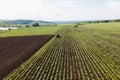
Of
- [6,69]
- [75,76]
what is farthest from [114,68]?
[6,69]

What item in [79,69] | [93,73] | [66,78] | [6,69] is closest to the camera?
[66,78]

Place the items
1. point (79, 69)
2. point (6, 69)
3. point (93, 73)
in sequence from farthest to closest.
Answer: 1. point (6, 69)
2. point (79, 69)
3. point (93, 73)

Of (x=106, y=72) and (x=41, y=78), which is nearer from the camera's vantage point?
(x=41, y=78)

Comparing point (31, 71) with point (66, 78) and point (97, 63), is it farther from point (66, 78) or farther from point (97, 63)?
point (97, 63)

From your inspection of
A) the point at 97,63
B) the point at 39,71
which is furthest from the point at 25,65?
the point at 97,63

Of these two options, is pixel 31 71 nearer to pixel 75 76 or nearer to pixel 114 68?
pixel 75 76

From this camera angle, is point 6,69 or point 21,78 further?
point 6,69

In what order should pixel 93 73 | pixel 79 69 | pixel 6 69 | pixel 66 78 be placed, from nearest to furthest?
1. pixel 66 78
2. pixel 93 73
3. pixel 79 69
4. pixel 6 69

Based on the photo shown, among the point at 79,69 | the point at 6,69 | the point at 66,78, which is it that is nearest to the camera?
the point at 66,78

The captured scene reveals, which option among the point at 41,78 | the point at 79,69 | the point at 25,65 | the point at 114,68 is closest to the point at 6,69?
the point at 25,65
